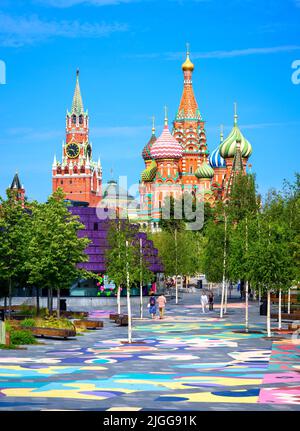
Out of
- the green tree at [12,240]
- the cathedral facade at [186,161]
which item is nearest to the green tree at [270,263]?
the green tree at [12,240]

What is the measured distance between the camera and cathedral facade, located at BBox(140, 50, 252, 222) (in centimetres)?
16438

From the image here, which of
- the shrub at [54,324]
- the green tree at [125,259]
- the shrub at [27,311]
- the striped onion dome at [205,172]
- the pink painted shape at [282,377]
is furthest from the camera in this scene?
the striped onion dome at [205,172]

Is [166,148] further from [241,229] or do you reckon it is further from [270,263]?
[270,263]

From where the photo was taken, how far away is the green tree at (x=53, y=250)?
46406 millimetres

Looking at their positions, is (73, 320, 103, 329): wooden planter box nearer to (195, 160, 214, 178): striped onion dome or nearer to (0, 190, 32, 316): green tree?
(0, 190, 32, 316): green tree

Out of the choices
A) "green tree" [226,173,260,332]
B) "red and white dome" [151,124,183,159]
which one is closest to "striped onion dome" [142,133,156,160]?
"red and white dome" [151,124,183,159]

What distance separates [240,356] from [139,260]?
2315 centimetres

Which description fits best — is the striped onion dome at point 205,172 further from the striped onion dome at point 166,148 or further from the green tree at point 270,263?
the green tree at point 270,263

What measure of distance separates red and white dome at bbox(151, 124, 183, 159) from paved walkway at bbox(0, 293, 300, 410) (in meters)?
124

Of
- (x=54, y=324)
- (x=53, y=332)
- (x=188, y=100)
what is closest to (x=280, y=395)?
(x=53, y=332)

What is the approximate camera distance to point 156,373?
86.7 ft

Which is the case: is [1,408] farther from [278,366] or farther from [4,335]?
[4,335]

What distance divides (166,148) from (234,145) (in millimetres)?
12990
